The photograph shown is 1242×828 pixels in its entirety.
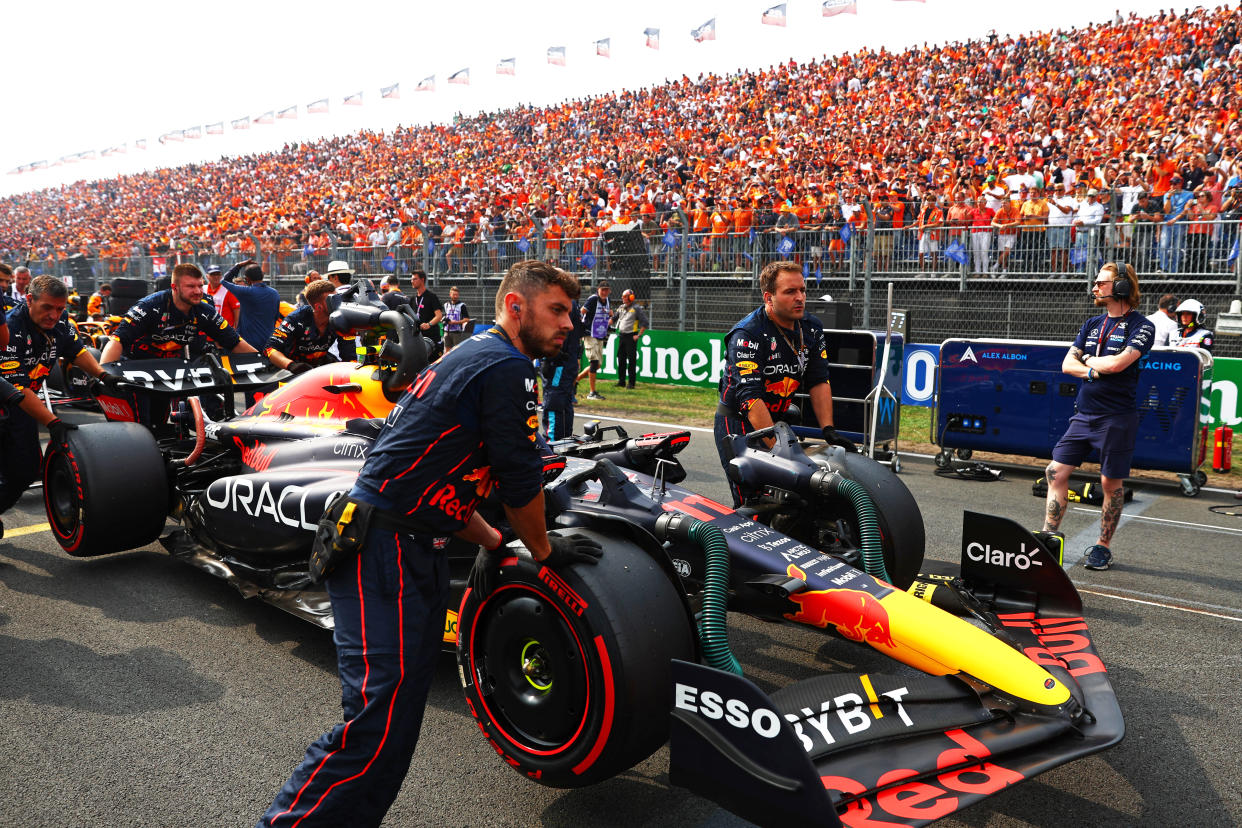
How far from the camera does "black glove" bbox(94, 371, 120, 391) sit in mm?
5973

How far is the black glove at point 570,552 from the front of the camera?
3.01 m

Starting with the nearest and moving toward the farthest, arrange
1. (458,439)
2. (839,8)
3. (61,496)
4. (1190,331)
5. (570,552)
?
(458,439)
(570,552)
(61,496)
(1190,331)
(839,8)

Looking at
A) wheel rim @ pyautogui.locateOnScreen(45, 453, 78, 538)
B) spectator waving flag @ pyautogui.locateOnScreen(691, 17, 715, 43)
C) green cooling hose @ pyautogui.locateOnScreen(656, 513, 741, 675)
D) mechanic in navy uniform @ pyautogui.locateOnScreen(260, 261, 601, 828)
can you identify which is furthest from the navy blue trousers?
spectator waving flag @ pyautogui.locateOnScreen(691, 17, 715, 43)

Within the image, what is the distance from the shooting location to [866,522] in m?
4.13

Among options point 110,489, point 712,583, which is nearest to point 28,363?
point 110,489

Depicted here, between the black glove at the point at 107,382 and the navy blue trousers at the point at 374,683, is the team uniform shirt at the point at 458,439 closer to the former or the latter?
the navy blue trousers at the point at 374,683

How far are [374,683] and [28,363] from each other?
196 inches

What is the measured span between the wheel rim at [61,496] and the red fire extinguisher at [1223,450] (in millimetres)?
9598

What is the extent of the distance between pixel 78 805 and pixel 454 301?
51.8ft

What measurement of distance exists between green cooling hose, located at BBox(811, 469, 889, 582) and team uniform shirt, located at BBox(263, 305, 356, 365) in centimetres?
490

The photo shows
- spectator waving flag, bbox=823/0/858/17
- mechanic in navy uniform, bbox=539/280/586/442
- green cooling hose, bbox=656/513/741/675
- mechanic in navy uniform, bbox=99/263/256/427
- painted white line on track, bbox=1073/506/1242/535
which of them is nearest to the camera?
green cooling hose, bbox=656/513/741/675

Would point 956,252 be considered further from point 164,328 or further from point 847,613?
point 847,613

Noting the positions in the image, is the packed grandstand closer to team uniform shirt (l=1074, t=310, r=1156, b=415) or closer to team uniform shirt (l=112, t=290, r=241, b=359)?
team uniform shirt (l=1074, t=310, r=1156, b=415)

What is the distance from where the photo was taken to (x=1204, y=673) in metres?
4.27
